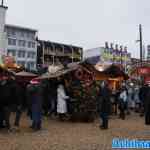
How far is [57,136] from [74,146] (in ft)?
4.96

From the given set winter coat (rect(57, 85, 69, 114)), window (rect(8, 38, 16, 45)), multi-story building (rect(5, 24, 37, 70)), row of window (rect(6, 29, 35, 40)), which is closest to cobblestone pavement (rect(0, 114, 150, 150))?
winter coat (rect(57, 85, 69, 114))

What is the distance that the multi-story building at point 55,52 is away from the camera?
7774 centimetres

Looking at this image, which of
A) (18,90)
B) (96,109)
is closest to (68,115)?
(96,109)

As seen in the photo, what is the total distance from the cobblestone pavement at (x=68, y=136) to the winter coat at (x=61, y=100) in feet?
3.19

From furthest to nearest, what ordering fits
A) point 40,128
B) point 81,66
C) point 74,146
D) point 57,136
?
point 81,66
point 40,128
point 57,136
point 74,146

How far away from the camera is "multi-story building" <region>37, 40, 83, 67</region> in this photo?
77.7 meters

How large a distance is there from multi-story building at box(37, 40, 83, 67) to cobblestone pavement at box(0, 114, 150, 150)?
208ft

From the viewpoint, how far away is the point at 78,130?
11.5 metres

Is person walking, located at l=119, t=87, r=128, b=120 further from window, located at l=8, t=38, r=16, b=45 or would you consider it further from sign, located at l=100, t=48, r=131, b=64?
window, located at l=8, t=38, r=16, b=45

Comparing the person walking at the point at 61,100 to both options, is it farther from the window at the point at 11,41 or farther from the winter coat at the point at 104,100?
the window at the point at 11,41

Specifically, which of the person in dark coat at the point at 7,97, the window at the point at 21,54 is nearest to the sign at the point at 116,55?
the window at the point at 21,54

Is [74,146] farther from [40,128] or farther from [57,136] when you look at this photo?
[40,128]

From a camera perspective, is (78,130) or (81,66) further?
(81,66)

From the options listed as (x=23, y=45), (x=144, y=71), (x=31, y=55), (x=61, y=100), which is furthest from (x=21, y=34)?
(x=61, y=100)
